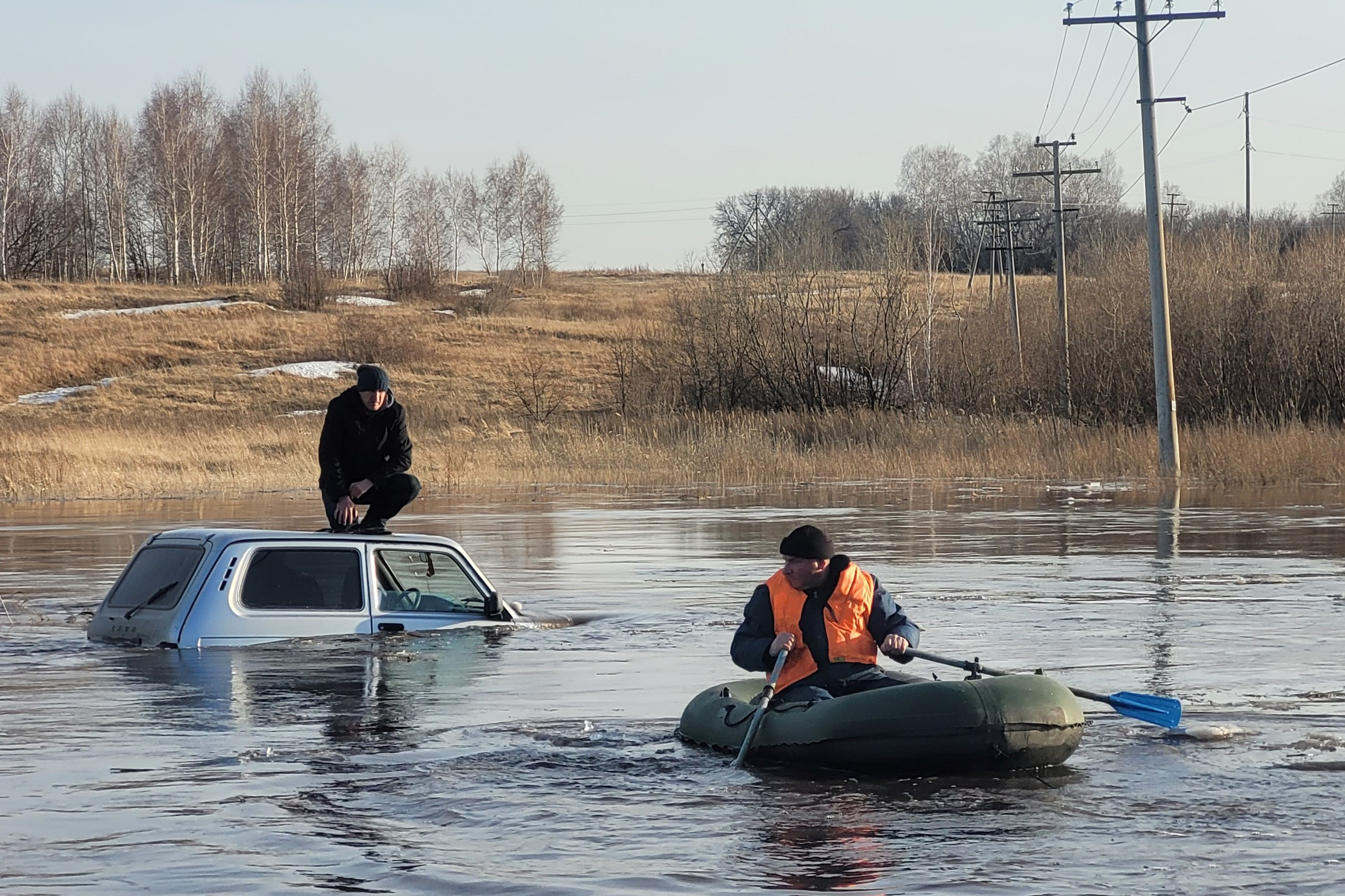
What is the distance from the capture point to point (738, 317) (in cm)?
5744

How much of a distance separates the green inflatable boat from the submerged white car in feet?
15.7

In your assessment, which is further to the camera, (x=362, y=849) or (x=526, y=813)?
(x=526, y=813)

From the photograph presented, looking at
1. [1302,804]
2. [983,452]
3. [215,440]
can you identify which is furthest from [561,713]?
[215,440]

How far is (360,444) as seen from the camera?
597 inches

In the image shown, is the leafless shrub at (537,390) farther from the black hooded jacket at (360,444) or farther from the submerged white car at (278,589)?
the submerged white car at (278,589)

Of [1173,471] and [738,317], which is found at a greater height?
[738,317]

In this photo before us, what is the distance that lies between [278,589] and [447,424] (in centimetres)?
4880

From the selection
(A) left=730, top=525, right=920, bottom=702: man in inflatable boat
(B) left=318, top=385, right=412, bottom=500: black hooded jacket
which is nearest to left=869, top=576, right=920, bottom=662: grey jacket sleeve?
(A) left=730, top=525, right=920, bottom=702: man in inflatable boat

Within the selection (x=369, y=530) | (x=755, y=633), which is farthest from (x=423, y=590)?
(x=755, y=633)

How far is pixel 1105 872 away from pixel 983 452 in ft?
117

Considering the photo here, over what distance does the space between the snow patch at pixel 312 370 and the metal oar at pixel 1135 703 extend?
69157mm

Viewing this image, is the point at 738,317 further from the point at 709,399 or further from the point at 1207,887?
the point at 1207,887

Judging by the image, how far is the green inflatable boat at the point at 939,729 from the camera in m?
9.17

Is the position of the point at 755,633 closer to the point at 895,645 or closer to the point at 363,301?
the point at 895,645
